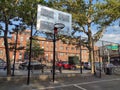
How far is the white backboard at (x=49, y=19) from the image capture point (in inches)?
615

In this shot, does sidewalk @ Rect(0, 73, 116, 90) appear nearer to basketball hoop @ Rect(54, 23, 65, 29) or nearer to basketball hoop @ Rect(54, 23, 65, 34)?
basketball hoop @ Rect(54, 23, 65, 34)

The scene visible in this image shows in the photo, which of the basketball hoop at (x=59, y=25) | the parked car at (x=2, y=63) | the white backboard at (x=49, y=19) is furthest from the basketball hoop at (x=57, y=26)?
the parked car at (x=2, y=63)

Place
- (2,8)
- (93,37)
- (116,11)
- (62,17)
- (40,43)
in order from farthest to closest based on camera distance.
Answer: (93,37)
(116,11)
(40,43)
(62,17)
(2,8)

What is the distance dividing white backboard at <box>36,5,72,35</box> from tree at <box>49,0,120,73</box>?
4.85 meters

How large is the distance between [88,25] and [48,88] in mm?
11441

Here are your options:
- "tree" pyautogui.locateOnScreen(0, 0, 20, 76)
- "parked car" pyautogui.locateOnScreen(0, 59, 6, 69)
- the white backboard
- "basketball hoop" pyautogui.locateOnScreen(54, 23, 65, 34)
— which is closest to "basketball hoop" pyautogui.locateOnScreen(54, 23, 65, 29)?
"basketball hoop" pyautogui.locateOnScreen(54, 23, 65, 34)

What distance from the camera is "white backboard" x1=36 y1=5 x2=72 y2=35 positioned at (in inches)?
615

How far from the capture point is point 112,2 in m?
22.5

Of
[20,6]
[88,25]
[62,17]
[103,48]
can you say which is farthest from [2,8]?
[103,48]

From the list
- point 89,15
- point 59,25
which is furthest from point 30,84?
point 89,15

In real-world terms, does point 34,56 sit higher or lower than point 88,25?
lower

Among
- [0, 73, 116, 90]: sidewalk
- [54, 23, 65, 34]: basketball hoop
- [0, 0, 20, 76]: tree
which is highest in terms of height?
[0, 0, 20, 76]: tree

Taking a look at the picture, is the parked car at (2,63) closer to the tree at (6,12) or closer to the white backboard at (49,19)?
the tree at (6,12)

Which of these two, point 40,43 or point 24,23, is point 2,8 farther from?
point 40,43
